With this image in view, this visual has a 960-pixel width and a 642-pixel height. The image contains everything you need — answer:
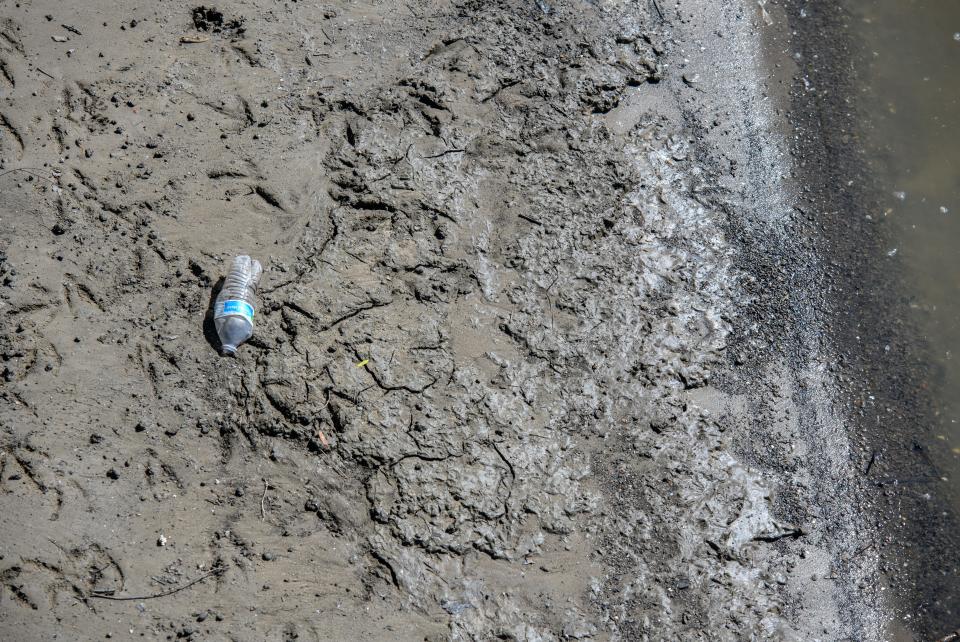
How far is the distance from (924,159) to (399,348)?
4.44m

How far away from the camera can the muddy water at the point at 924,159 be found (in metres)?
5.18

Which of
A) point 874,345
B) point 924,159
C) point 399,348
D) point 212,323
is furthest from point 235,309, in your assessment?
point 924,159

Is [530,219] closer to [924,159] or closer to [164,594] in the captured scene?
[164,594]

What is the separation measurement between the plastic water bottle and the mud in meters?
0.10

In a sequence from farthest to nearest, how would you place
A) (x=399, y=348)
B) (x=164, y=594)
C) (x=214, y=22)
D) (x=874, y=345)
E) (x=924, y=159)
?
(x=924, y=159) < (x=874, y=345) < (x=214, y=22) < (x=399, y=348) < (x=164, y=594)

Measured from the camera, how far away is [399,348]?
398 centimetres

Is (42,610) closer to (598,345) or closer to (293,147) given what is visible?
(293,147)

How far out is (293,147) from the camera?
439cm

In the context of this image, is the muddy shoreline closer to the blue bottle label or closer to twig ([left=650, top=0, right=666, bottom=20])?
twig ([left=650, top=0, right=666, bottom=20])

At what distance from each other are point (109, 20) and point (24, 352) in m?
2.13

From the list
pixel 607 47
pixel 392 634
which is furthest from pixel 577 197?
pixel 392 634

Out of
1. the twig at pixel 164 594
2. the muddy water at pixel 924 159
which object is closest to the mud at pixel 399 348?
the twig at pixel 164 594

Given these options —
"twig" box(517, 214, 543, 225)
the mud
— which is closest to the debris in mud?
the mud

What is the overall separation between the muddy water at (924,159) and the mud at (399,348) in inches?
33.5
